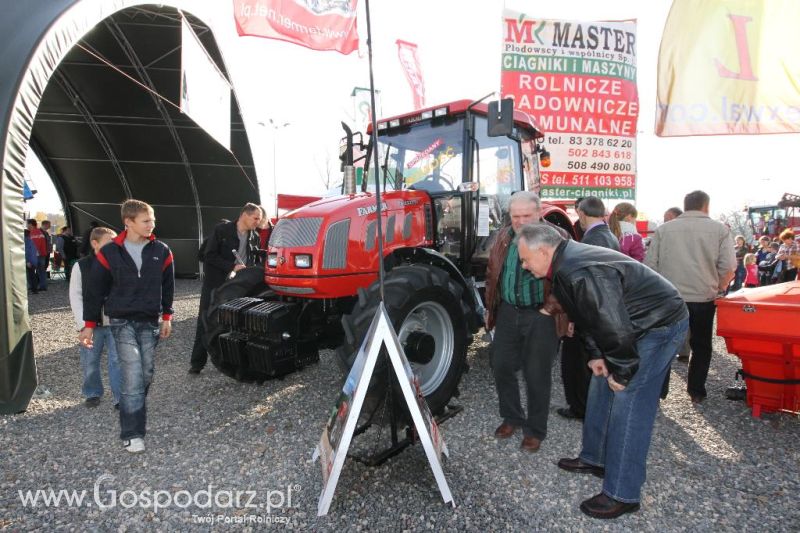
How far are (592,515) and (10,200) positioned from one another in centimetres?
510

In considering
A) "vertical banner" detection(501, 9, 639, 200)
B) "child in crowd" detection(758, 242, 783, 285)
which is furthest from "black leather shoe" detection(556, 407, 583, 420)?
"child in crowd" detection(758, 242, 783, 285)

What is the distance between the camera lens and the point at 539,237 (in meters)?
2.46

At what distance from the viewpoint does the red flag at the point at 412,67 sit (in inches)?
492

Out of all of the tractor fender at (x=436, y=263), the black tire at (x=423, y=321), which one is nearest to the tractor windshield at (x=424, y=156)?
the tractor fender at (x=436, y=263)

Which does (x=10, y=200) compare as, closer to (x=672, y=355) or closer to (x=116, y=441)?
(x=116, y=441)

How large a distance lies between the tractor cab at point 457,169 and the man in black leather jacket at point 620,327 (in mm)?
1936

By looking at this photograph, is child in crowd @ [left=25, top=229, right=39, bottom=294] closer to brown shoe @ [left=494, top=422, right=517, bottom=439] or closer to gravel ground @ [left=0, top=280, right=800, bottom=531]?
gravel ground @ [left=0, top=280, right=800, bottom=531]

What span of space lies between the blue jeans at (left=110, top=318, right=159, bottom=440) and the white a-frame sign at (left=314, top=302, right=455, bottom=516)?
4.79 ft

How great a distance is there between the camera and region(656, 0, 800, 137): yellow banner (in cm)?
404

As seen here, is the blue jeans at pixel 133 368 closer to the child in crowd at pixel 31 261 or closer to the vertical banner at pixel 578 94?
the vertical banner at pixel 578 94

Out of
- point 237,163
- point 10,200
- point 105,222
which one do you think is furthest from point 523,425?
point 105,222

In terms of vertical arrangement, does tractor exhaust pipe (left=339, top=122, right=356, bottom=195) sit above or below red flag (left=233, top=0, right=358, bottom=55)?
below

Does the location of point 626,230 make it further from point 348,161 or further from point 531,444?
point 348,161

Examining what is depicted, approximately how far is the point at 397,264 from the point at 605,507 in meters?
2.26
